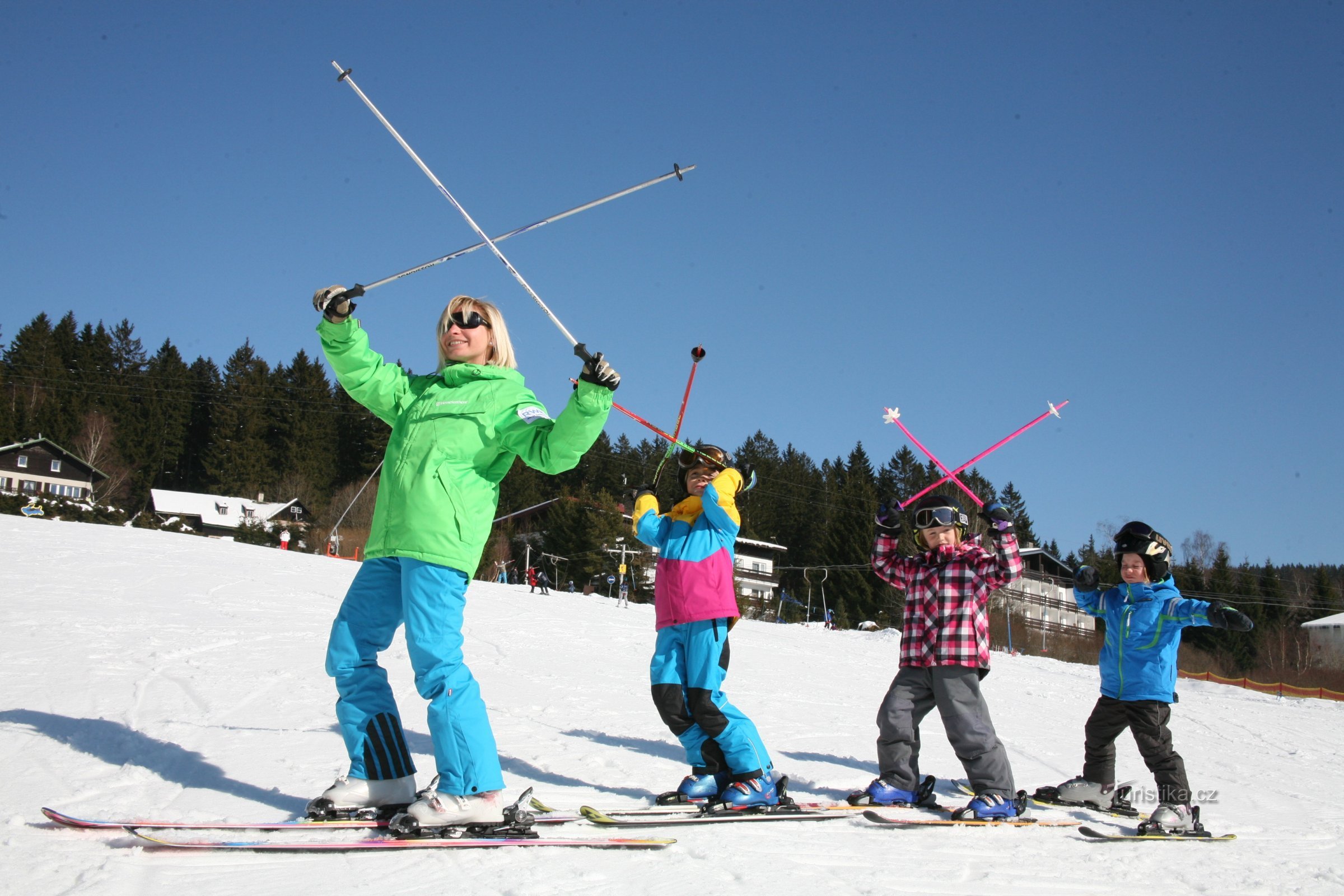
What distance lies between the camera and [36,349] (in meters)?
65.5

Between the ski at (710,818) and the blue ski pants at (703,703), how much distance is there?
0.30 m

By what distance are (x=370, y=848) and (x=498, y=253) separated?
8.86ft

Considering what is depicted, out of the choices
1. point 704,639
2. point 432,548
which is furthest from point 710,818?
point 432,548

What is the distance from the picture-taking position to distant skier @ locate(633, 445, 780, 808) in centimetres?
392

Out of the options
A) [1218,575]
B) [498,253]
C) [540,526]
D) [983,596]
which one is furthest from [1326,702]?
[540,526]

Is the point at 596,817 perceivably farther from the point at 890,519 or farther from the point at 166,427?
the point at 166,427

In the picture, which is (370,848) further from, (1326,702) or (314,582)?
(1326,702)

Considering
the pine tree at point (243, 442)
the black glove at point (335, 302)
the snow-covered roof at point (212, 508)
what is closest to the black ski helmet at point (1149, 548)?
the black glove at point (335, 302)

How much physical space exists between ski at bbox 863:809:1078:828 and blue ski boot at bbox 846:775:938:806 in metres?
0.23

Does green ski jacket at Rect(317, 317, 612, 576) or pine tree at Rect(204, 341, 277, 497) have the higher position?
pine tree at Rect(204, 341, 277, 497)

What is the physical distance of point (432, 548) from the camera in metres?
2.99

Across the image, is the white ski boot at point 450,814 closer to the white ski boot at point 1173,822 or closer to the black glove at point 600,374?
the black glove at point 600,374

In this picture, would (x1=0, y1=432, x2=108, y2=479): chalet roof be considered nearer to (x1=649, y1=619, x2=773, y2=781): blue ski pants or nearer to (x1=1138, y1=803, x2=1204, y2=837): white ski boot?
(x1=649, y1=619, x2=773, y2=781): blue ski pants

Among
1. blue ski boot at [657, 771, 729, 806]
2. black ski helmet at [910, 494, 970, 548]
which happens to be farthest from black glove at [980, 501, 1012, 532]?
blue ski boot at [657, 771, 729, 806]
